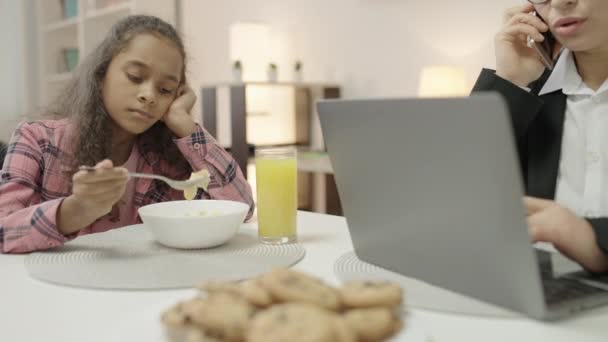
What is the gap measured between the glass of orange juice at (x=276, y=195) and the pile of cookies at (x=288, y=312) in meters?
0.44

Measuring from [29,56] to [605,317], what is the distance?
4871mm

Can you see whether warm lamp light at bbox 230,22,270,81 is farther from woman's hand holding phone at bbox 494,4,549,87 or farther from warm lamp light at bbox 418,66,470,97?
woman's hand holding phone at bbox 494,4,549,87

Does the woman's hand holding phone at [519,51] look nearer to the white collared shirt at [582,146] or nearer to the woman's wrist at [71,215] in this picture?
the white collared shirt at [582,146]

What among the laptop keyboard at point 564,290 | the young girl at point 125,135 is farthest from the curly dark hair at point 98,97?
the laptop keyboard at point 564,290

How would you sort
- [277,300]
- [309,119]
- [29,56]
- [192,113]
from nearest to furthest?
[277,300]
[192,113]
[309,119]
[29,56]

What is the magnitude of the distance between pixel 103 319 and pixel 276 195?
1.40ft

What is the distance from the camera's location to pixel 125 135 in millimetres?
1414

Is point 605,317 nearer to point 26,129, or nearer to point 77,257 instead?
point 77,257

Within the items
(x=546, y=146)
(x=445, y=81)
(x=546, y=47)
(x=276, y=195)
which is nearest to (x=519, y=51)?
(x=546, y=47)

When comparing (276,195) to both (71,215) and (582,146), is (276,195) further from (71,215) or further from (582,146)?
(582,146)

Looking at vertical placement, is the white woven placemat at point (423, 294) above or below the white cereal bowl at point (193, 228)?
below

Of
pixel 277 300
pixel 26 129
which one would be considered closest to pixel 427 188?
pixel 277 300

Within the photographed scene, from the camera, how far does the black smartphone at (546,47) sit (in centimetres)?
117

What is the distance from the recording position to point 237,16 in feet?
13.1
